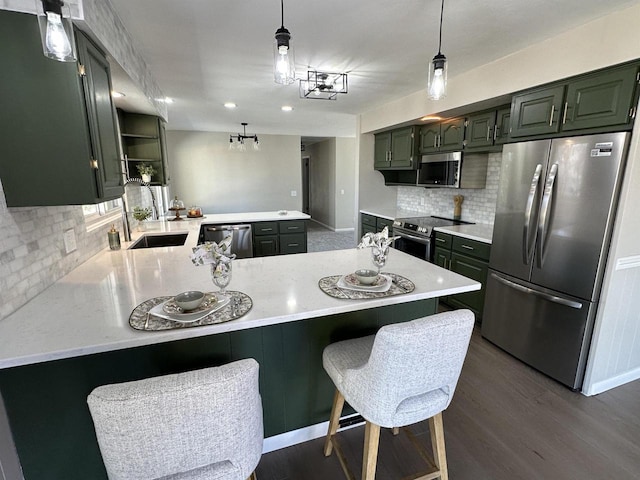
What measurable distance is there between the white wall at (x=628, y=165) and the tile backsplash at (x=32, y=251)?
3.00 metres

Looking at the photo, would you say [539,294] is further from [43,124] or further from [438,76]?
[43,124]

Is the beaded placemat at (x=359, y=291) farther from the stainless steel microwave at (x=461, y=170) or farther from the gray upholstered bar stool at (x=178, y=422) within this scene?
the stainless steel microwave at (x=461, y=170)

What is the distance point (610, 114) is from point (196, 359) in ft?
8.83

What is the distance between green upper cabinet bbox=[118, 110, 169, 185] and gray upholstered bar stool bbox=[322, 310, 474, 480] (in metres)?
3.03

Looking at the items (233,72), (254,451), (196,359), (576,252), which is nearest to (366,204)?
(233,72)

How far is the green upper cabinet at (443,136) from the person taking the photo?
335 cm

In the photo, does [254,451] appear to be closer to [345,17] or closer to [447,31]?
[345,17]

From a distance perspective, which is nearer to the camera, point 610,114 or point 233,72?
point 610,114

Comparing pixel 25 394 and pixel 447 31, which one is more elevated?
pixel 447 31

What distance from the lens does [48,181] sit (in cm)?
129

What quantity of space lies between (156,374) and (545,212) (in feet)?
8.52

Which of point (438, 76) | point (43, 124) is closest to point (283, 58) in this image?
point (438, 76)

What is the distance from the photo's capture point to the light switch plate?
179 centimetres

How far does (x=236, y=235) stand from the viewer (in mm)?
4039
